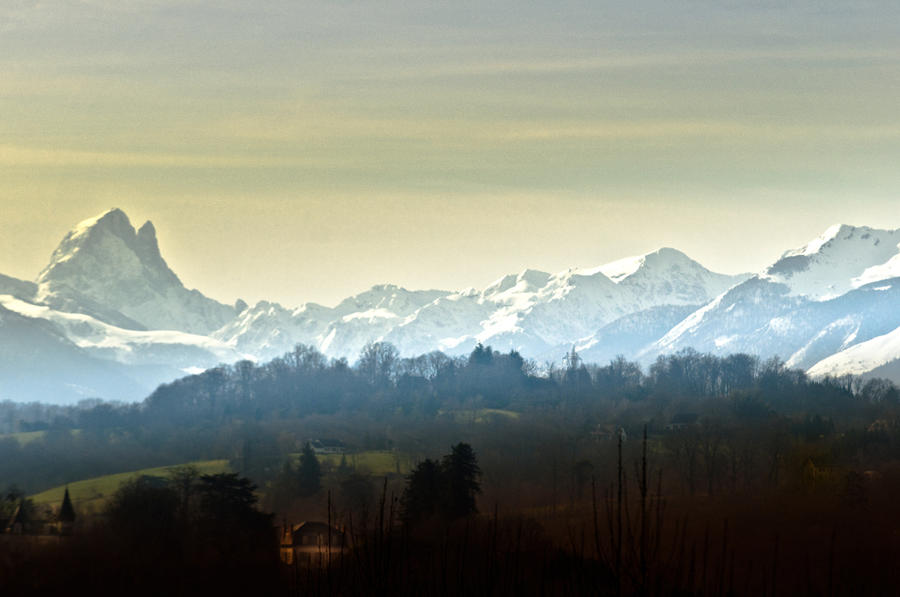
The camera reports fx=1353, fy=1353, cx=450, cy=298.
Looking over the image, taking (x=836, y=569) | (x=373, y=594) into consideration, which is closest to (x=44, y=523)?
(x=836, y=569)

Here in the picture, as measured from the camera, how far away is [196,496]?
166750 mm

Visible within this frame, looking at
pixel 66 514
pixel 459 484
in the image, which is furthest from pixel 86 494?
pixel 459 484

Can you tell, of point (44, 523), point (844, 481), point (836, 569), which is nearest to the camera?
point (836, 569)

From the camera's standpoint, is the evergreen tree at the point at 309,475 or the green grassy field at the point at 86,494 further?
the evergreen tree at the point at 309,475

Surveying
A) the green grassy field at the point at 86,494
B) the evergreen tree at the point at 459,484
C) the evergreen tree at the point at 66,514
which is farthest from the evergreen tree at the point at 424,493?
the green grassy field at the point at 86,494

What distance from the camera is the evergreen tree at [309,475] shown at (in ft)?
599

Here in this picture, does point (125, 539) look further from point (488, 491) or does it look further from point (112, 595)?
point (488, 491)

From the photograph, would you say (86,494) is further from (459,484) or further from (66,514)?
(459,484)

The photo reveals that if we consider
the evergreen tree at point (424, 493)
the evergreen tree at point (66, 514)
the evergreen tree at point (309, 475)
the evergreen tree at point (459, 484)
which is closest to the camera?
the evergreen tree at point (424, 493)

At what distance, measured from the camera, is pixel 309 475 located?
186 m

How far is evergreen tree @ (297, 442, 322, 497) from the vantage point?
599ft

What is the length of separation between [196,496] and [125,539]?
124 ft

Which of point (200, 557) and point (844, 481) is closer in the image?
point (200, 557)

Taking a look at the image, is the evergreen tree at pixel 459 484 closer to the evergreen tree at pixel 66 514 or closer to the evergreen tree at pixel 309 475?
the evergreen tree at pixel 66 514
